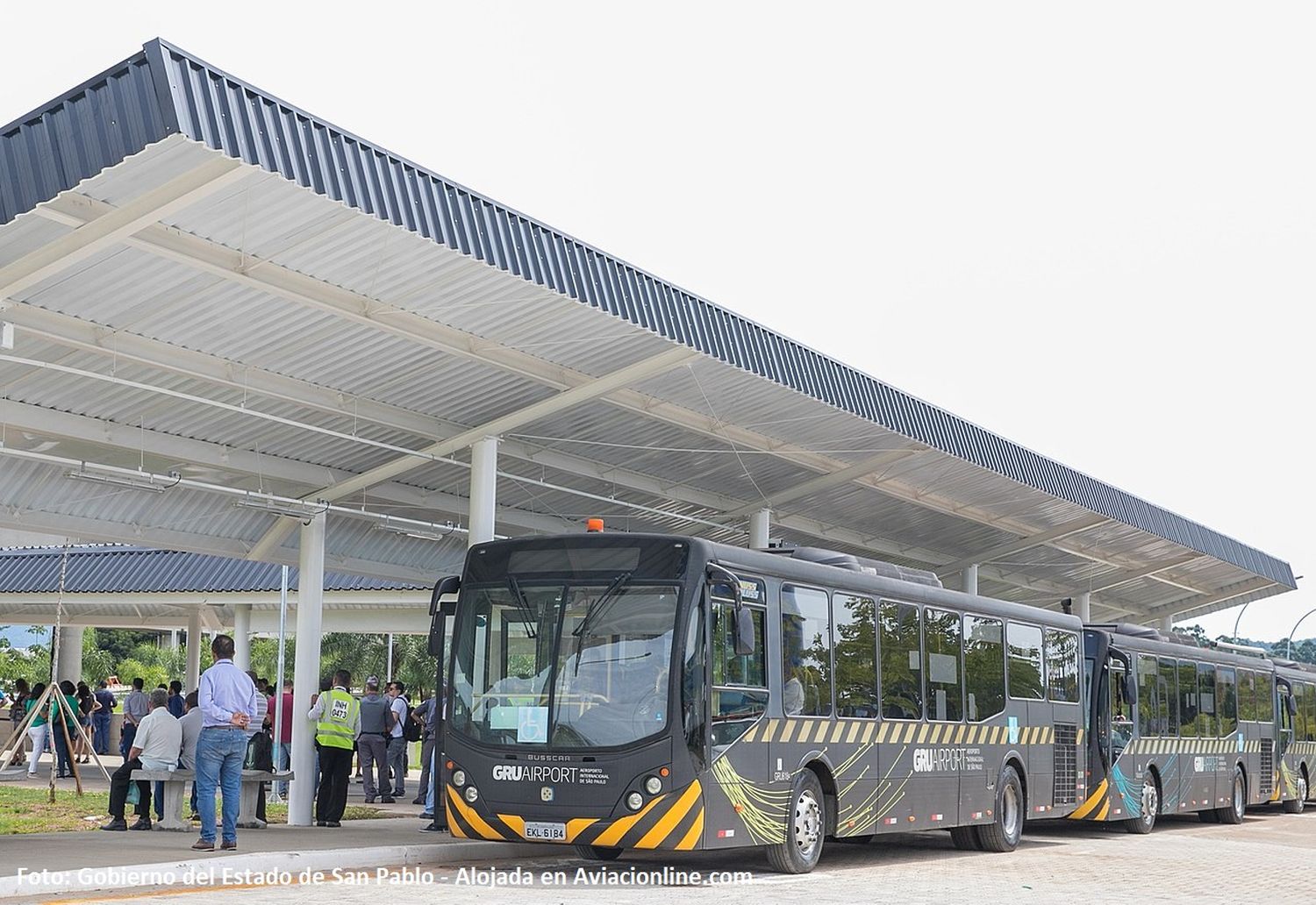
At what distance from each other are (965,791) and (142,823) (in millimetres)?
8821

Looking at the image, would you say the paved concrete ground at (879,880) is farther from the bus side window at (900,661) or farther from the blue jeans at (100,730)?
the blue jeans at (100,730)

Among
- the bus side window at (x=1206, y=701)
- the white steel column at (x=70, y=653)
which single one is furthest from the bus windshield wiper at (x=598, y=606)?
the white steel column at (x=70, y=653)

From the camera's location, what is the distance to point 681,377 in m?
17.6

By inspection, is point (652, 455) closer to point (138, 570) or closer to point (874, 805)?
point (874, 805)

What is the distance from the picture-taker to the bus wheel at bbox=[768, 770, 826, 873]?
45.9 ft

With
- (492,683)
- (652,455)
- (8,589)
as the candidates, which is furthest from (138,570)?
(492,683)

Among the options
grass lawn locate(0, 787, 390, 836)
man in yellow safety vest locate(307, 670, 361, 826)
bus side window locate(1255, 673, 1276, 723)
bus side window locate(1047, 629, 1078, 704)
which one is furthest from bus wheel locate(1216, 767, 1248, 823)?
man in yellow safety vest locate(307, 670, 361, 826)

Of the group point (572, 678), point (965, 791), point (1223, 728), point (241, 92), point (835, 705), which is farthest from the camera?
point (1223, 728)


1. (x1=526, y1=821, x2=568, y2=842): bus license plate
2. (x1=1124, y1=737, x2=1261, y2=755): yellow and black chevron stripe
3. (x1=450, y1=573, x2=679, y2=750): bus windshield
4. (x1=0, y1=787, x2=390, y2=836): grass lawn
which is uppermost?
(x1=450, y1=573, x2=679, y2=750): bus windshield

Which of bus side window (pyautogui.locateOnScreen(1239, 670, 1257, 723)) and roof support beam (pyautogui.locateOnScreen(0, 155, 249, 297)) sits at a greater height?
roof support beam (pyautogui.locateOnScreen(0, 155, 249, 297))

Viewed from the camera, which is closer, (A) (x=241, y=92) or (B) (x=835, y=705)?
(A) (x=241, y=92)

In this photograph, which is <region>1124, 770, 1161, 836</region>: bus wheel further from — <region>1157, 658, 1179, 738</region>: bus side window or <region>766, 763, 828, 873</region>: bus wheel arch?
<region>766, 763, 828, 873</region>: bus wheel arch

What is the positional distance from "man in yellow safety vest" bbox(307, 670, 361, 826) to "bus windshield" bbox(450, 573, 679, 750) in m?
4.05

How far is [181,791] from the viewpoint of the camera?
16.4 metres
